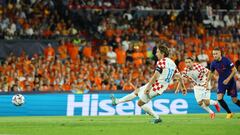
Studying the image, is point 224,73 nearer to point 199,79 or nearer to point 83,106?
point 199,79

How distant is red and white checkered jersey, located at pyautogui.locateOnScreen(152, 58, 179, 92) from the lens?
16750 millimetres

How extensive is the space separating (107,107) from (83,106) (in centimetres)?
90

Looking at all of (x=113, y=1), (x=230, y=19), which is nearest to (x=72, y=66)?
(x=113, y=1)

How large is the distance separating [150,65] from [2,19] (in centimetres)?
700

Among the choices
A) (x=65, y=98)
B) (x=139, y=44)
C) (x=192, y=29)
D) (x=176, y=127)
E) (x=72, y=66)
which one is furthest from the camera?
(x=192, y=29)

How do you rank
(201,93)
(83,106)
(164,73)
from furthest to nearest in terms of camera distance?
1. (83,106)
2. (201,93)
3. (164,73)

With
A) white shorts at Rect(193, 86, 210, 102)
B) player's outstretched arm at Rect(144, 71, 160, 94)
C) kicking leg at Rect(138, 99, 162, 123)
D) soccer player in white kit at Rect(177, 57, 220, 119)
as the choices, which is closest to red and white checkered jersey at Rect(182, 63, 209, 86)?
soccer player in white kit at Rect(177, 57, 220, 119)

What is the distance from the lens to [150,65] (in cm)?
2978

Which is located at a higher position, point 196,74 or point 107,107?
point 196,74

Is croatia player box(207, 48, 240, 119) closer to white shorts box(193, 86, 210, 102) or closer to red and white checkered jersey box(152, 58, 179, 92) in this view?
white shorts box(193, 86, 210, 102)

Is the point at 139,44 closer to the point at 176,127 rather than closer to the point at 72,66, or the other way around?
the point at 72,66

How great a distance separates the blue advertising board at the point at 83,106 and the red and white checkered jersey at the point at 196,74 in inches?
149

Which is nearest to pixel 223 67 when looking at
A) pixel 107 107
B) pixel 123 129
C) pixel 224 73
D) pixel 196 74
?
pixel 224 73

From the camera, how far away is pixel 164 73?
55.7ft
